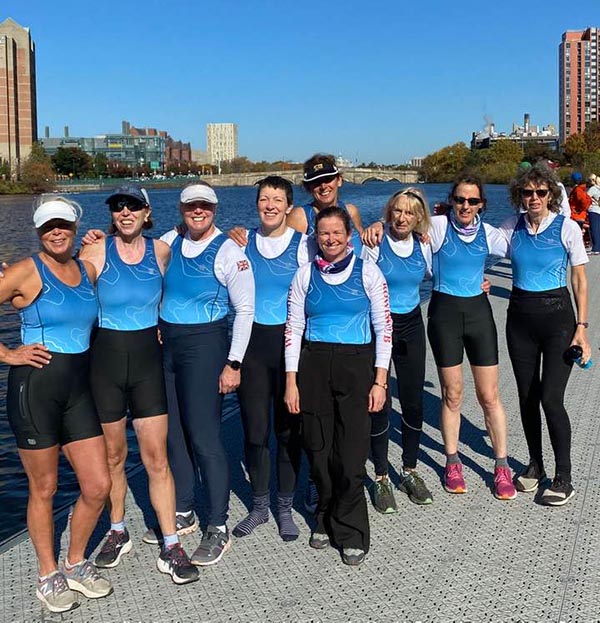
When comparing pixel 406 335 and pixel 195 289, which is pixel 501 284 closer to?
pixel 406 335

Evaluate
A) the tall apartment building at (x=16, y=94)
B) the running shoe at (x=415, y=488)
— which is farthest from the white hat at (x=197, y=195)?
the tall apartment building at (x=16, y=94)

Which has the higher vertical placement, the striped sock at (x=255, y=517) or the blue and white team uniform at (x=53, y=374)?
the blue and white team uniform at (x=53, y=374)

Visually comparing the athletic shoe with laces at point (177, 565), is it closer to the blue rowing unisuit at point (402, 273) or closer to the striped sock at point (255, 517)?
the striped sock at point (255, 517)

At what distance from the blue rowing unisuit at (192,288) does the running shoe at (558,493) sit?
2129 millimetres

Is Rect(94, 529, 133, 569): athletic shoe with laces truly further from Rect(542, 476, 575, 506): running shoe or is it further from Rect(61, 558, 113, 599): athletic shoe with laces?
Rect(542, 476, 575, 506): running shoe

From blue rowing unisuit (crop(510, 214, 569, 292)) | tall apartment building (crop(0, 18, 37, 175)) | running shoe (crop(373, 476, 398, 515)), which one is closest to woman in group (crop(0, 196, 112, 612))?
running shoe (crop(373, 476, 398, 515))

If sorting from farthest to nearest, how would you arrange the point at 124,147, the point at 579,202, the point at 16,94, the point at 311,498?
the point at 124,147 → the point at 16,94 → the point at 579,202 → the point at 311,498

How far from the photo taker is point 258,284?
3.94 meters

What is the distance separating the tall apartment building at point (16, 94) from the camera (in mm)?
104812

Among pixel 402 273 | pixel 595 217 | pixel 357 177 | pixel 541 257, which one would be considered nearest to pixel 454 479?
pixel 402 273

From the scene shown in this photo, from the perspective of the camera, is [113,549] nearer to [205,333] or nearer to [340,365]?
[205,333]

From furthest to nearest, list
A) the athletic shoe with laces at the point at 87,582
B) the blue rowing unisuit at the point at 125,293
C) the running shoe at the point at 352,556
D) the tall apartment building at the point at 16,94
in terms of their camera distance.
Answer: the tall apartment building at the point at 16,94 → the running shoe at the point at 352,556 → the blue rowing unisuit at the point at 125,293 → the athletic shoe with laces at the point at 87,582

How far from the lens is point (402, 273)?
4.21 m

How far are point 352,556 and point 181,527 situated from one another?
38.6 inches
